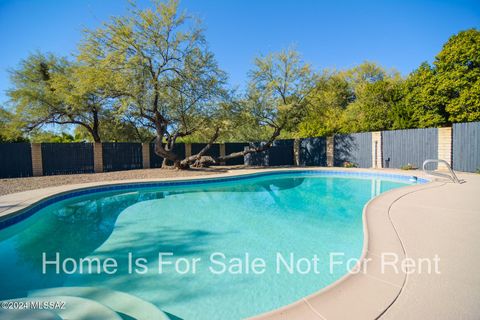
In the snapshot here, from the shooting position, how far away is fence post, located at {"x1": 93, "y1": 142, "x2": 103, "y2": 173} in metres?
12.6

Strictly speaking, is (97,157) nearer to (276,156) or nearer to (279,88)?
(279,88)

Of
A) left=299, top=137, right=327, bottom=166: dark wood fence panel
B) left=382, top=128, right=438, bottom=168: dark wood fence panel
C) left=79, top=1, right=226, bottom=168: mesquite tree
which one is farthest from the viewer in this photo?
left=299, top=137, right=327, bottom=166: dark wood fence panel

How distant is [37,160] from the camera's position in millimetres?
11242

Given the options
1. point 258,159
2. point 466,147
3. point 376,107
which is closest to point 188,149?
point 258,159

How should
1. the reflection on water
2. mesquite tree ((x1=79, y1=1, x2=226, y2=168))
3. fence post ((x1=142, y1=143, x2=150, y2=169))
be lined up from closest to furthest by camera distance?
the reflection on water
mesquite tree ((x1=79, y1=1, x2=226, y2=168))
fence post ((x1=142, y1=143, x2=150, y2=169))

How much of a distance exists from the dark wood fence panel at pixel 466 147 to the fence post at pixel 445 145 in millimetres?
167

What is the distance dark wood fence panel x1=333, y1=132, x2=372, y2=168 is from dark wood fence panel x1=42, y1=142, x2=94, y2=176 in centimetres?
1459

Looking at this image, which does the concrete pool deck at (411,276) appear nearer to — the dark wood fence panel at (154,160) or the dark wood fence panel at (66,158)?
the dark wood fence panel at (66,158)

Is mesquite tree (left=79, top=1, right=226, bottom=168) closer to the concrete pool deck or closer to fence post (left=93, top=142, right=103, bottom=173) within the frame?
fence post (left=93, top=142, right=103, bottom=173)

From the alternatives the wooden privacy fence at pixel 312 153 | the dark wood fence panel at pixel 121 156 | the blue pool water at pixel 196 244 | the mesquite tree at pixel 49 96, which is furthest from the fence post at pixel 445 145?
the mesquite tree at pixel 49 96

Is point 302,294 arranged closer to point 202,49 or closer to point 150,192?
point 150,192

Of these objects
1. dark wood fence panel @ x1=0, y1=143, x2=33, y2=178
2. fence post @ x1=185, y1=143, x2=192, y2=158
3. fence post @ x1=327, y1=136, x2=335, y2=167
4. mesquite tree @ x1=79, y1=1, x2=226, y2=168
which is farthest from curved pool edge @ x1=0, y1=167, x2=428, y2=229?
fence post @ x1=185, y1=143, x2=192, y2=158

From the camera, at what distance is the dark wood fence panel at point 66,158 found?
11555 millimetres

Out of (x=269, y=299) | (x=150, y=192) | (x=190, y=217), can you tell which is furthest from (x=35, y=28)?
(x=269, y=299)
